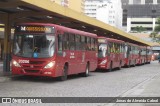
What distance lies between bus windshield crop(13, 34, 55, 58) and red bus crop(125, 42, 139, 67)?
23.1 m

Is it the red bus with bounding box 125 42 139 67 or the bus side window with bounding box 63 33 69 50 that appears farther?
the red bus with bounding box 125 42 139 67

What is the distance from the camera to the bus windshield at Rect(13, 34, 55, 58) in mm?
18531

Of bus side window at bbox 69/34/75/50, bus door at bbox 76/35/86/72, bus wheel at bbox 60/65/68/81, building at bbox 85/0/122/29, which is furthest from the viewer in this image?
building at bbox 85/0/122/29

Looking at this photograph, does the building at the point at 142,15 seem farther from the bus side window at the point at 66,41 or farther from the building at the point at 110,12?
the bus side window at the point at 66,41

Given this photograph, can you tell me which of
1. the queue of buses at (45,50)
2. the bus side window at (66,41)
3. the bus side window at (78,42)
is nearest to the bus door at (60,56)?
the queue of buses at (45,50)

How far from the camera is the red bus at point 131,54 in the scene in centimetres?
4189

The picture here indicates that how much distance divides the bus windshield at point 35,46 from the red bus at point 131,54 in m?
23.1

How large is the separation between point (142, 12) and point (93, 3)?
32475 millimetres

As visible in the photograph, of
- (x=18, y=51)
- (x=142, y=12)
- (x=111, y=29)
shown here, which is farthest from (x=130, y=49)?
(x=142, y=12)

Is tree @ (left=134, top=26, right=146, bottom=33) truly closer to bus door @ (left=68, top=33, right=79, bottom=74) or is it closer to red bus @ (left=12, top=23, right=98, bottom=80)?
bus door @ (left=68, top=33, right=79, bottom=74)

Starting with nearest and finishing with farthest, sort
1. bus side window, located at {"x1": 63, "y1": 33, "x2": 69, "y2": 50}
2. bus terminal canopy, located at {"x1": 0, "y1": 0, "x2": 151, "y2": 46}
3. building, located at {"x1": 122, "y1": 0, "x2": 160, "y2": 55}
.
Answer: bus terminal canopy, located at {"x1": 0, "y1": 0, "x2": 151, "y2": 46}
bus side window, located at {"x1": 63, "y1": 33, "x2": 69, "y2": 50}
building, located at {"x1": 122, "y1": 0, "x2": 160, "y2": 55}

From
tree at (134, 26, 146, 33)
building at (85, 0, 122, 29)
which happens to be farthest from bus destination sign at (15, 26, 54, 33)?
building at (85, 0, 122, 29)

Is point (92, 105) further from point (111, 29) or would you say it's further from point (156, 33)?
point (156, 33)

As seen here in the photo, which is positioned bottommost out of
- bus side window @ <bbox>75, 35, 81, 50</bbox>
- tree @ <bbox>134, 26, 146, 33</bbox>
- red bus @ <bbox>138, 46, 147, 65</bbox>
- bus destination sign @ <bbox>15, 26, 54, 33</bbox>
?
red bus @ <bbox>138, 46, 147, 65</bbox>
